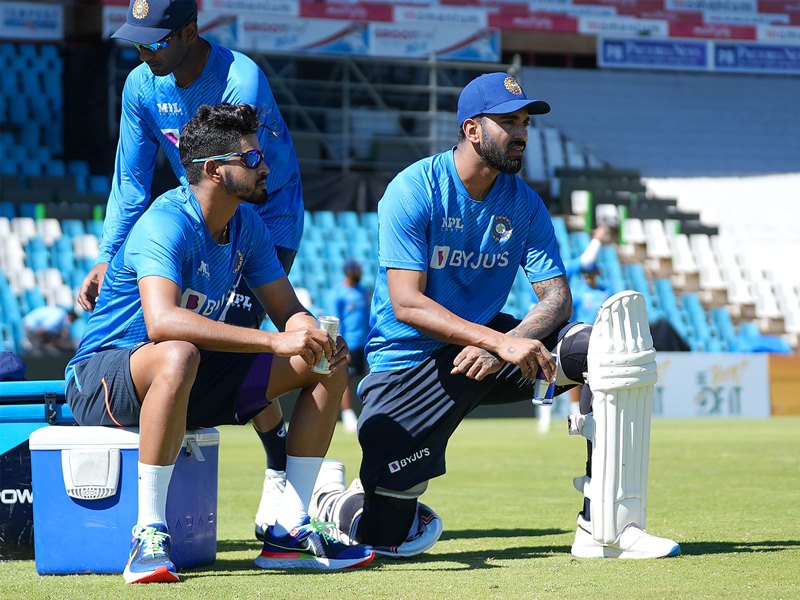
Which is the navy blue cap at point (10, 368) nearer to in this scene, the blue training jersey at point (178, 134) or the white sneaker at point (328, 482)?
the blue training jersey at point (178, 134)

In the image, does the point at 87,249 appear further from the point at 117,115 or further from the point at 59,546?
the point at 59,546

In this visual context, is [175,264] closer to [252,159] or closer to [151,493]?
[252,159]

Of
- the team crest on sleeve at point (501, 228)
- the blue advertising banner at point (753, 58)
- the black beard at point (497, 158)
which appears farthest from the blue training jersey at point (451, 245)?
the blue advertising banner at point (753, 58)

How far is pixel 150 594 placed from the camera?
393 cm

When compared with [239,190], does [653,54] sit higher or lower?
higher

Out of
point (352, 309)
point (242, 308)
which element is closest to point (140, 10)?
point (242, 308)

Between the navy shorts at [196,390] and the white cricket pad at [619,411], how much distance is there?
119cm

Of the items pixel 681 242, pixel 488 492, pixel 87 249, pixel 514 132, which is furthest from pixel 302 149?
pixel 514 132

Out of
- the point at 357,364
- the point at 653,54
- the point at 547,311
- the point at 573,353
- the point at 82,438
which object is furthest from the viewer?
the point at 653,54

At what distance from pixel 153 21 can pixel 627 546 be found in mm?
2730

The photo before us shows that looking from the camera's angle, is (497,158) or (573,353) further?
(497,158)

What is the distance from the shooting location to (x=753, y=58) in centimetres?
2802

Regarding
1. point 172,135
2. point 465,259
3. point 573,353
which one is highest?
point 172,135

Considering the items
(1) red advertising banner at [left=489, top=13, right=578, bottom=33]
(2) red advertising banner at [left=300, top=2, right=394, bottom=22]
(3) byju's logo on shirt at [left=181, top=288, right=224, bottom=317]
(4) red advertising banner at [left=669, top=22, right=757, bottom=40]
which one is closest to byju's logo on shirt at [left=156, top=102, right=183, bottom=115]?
(3) byju's logo on shirt at [left=181, top=288, right=224, bottom=317]
